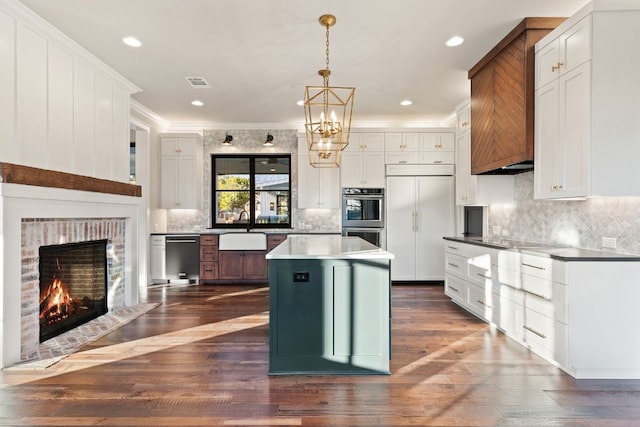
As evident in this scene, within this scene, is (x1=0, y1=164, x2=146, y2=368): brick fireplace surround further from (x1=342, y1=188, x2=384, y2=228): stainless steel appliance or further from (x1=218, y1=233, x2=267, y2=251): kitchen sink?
(x1=342, y1=188, x2=384, y2=228): stainless steel appliance

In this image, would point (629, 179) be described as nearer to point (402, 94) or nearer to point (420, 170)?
point (402, 94)

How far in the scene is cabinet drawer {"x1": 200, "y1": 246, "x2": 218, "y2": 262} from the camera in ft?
19.4

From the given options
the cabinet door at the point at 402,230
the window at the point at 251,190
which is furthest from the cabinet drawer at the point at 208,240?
the cabinet door at the point at 402,230

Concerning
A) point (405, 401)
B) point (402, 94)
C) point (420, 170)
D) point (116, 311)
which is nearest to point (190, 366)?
point (405, 401)

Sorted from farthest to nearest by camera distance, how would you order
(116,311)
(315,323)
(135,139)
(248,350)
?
(135,139) → (116,311) → (248,350) → (315,323)

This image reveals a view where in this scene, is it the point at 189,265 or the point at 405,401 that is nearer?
the point at 405,401

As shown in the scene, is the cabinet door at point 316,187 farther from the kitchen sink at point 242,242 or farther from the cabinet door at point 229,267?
the cabinet door at point 229,267

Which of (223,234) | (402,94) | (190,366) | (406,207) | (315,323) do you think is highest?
(402,94)

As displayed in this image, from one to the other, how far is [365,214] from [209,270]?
2.80 metres

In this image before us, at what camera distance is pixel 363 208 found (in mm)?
5953

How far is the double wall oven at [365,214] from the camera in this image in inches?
233

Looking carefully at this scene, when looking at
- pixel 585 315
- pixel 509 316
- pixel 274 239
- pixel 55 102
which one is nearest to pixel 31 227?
pixel 55 102

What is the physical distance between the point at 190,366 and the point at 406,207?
4.25 metres

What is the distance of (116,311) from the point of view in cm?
421
